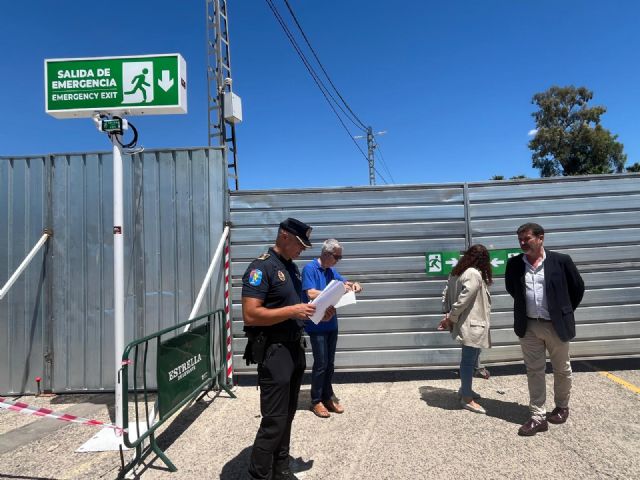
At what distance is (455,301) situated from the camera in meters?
4.46

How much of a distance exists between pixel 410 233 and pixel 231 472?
3615mm

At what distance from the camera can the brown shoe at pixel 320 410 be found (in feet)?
14.2

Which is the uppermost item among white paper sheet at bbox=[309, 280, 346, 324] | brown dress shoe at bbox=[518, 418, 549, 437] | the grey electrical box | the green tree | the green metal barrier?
the green tree

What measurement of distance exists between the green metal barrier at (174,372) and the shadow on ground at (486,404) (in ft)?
7.91

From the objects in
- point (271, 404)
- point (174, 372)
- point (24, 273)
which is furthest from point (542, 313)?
A: point (24, 273)

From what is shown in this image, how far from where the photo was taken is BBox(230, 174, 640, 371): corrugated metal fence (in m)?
5.57

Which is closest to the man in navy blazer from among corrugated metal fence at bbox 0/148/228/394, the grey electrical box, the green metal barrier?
the green metal barrier

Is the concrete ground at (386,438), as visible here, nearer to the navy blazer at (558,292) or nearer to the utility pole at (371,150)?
the navy blazer at (558,292)

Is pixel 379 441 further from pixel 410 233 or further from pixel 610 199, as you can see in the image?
pixel 610 199

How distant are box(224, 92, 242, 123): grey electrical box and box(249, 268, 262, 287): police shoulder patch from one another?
877 cm

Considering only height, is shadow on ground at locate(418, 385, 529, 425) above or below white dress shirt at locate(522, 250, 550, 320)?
below

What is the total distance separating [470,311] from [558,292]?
871mm

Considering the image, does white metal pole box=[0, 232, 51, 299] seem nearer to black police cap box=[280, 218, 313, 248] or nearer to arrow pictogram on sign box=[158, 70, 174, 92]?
arrow pictogram on sign box=[158, 70, 174, 92]

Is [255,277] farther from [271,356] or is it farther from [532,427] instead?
[532,427]
